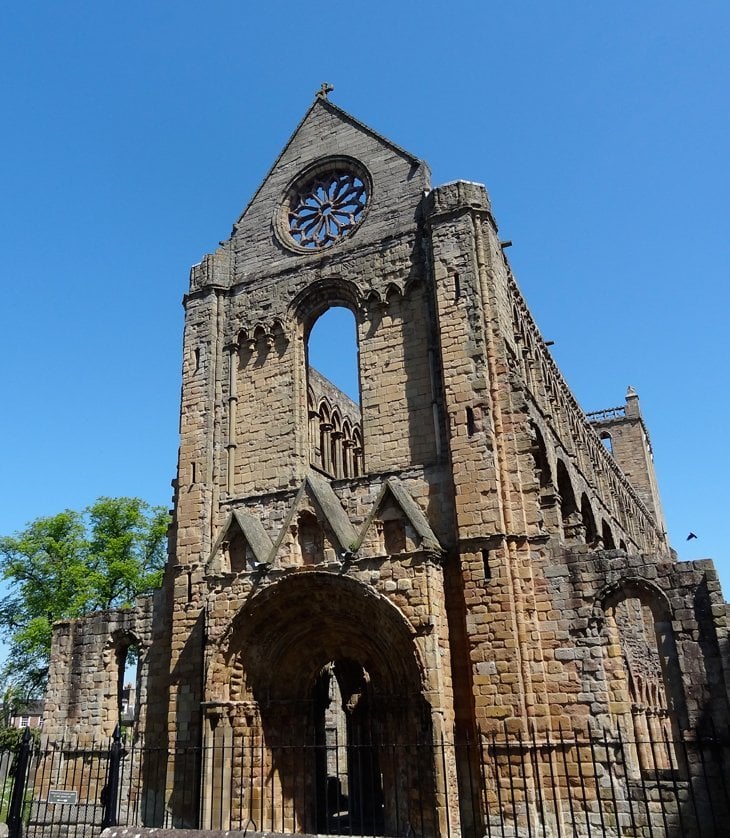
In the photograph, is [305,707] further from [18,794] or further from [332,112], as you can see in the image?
[332,112]

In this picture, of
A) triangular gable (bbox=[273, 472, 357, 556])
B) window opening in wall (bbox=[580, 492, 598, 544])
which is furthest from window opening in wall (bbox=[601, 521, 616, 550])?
triangular gable (bbox=[273, 472, 357, 556])

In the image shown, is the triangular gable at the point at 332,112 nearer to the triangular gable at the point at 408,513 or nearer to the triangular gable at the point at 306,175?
the triangular gable at the point at 306,175

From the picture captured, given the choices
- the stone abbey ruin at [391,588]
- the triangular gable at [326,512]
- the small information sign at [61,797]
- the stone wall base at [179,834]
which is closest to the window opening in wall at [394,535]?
the stone abbey ruin at [391,588]

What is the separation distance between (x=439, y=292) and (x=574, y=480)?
7.67m

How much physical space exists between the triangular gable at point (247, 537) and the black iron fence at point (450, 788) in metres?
3.31

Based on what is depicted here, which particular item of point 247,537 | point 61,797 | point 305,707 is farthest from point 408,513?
point 61,797

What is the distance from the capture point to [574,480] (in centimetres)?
2064

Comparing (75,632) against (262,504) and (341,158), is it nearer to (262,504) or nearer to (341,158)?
(262,504)

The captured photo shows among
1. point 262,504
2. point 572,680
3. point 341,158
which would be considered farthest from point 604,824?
point 341,158

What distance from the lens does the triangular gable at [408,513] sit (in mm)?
13672

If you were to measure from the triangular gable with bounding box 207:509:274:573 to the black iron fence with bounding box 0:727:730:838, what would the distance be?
3.31m

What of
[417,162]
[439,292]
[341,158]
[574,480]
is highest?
[341,158]

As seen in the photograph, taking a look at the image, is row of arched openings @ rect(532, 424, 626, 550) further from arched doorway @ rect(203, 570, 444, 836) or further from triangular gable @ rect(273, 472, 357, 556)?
arched doorway @ rect(203, 570, 444, 836)

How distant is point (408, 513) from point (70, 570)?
699 inches
